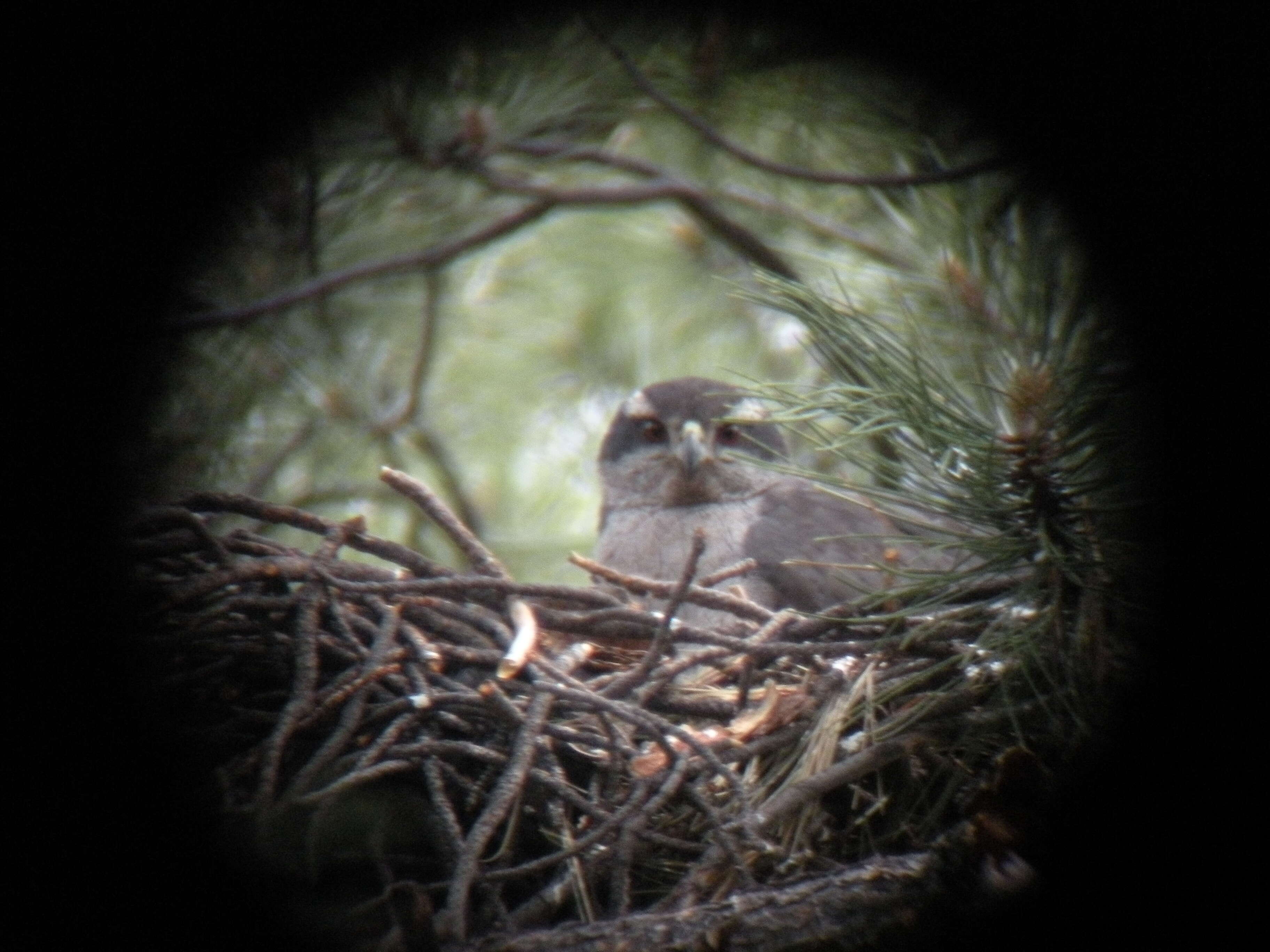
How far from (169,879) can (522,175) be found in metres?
3.12

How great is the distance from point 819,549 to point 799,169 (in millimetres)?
1302

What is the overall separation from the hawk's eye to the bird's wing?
551 millimetres

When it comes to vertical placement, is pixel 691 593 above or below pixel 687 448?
below

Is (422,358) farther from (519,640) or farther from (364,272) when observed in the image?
(519,640)

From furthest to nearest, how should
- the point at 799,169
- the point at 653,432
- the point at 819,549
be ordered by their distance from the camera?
1. the point at 653,432
2. the point at 819,549
3. the point at 799,169

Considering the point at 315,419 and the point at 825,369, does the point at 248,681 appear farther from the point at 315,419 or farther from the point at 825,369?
the point at 315,419

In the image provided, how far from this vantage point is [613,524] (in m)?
5.23

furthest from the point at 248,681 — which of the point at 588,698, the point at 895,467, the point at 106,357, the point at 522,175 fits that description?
the point at 522,175

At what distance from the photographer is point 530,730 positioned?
2650 mm

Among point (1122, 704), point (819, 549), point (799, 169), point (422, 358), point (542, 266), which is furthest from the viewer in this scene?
point (542, 266)

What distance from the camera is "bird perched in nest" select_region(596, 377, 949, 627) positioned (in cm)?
409

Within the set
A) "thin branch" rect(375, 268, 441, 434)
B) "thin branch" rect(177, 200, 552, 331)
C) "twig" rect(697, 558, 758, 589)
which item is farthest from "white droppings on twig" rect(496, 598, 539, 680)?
"thin branch" rect(375, 268, 441, 434)

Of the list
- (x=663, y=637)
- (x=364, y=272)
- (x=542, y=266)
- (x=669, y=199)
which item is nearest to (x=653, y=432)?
(x=669, y=199)

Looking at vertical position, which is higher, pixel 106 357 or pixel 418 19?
pixel 418 19
